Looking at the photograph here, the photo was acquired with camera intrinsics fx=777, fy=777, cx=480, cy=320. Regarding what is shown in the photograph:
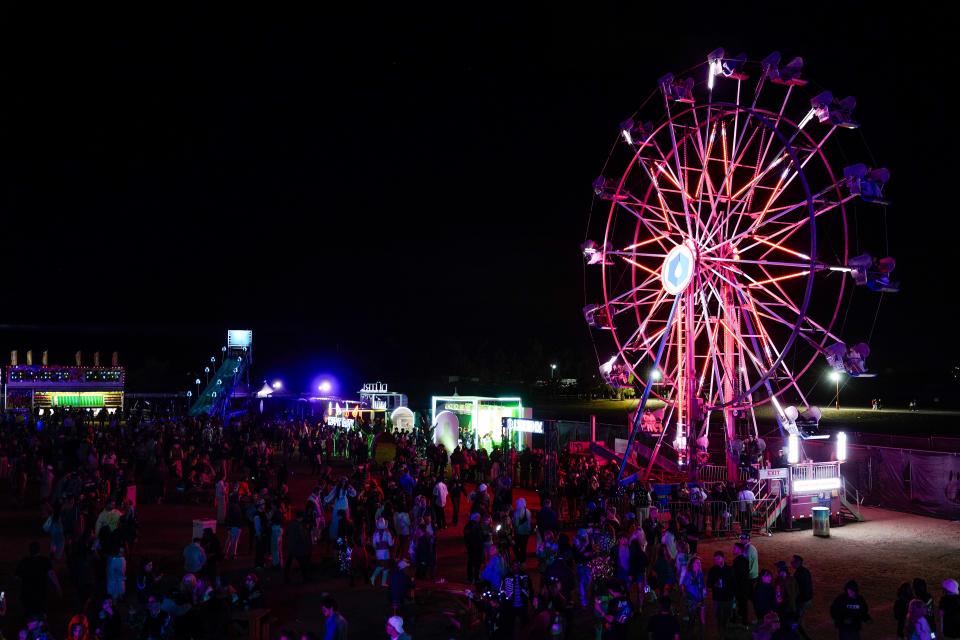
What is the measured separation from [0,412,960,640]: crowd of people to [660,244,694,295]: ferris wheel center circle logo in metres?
5.52

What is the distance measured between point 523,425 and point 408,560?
53.7 ft

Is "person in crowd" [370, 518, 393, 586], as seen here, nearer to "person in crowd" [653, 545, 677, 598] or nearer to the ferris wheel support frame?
"person in crowd" [653, 545, 677, 598]

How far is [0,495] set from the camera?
22172 millimetres

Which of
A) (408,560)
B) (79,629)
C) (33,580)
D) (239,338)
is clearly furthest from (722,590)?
(239,338)

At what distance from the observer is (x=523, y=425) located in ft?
90.9

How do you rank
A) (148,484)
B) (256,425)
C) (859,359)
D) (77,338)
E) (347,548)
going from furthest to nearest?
(77,338), (256,425), (148,484), (859,359), (347,548)

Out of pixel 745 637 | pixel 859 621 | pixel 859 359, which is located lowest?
pixel 745 637

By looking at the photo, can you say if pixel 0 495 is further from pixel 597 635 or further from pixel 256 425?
pixel 597 635

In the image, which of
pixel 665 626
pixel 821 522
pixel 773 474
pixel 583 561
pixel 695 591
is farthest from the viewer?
pixel 773 474

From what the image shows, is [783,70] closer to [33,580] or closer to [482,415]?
[482,415]

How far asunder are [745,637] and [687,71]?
17.3m

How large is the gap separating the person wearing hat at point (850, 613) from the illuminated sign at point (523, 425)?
18281 mm

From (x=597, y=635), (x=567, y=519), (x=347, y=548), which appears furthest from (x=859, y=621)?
(x=567, y=519)

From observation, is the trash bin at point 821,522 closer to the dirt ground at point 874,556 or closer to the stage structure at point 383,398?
the dirt ground at point 874,556
